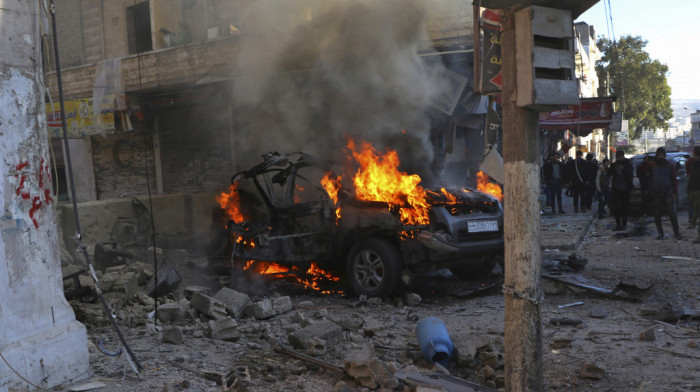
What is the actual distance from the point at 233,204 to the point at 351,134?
469 cm

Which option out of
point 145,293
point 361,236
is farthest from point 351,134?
point 145,293

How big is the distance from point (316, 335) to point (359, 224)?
2.12 meters

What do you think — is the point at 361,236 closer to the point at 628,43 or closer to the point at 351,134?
the point at 351,134

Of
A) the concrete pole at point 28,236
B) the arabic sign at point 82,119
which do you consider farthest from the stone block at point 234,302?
the arabic sign at point 82,119

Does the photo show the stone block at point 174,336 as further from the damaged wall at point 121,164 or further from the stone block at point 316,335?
the damaged wall at point 121,164

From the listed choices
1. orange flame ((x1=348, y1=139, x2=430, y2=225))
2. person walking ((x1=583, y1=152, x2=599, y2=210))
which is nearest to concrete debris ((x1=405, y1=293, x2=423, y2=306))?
orange flame ((x1=348, y1=139, x2=430, y2=225))

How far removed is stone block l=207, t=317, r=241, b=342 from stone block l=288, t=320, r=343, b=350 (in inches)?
26.3

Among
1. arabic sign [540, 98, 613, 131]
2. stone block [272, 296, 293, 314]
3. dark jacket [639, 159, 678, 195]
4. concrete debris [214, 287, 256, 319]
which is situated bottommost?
stone block [272, 296, 293, 314]

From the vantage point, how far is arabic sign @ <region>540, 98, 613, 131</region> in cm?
1523

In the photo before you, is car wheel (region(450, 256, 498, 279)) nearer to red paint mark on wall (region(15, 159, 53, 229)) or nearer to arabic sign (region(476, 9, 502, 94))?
arabic sign (region(476, 9, 502, 94))

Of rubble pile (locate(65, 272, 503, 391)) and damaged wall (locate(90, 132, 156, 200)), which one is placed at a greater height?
damaged wall (locate(90, 132, 156, 200))

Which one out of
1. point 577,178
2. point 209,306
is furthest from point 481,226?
point 577,178

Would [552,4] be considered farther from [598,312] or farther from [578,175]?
[578,175]

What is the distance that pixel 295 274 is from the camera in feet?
22.6
